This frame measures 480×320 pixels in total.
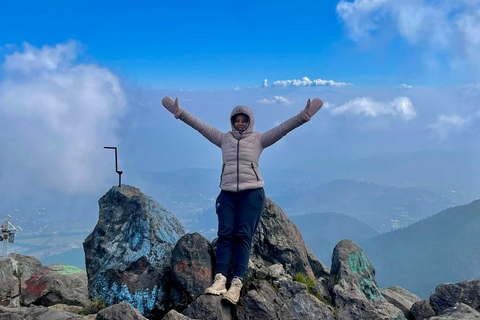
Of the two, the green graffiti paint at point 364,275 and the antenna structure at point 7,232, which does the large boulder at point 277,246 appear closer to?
the green graffiti paint at point 364,275

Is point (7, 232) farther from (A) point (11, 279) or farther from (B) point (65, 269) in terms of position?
(A) point (11, 279)

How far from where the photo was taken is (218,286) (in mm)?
10094

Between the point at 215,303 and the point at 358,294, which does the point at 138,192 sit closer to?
the point at 215,303

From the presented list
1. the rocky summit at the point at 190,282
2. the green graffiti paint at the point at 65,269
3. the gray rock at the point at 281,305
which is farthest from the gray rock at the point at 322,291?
the green graffiti paint at the point at 65,269

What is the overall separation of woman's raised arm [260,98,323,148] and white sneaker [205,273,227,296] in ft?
12.7

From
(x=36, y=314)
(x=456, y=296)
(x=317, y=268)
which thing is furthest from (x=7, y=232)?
(x=456, y=296)

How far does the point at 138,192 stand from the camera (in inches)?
545

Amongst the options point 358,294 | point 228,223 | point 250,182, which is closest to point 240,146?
point 250,182

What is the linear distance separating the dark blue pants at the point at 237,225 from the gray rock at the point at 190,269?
0.51 metres

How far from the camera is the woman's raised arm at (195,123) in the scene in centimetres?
1177

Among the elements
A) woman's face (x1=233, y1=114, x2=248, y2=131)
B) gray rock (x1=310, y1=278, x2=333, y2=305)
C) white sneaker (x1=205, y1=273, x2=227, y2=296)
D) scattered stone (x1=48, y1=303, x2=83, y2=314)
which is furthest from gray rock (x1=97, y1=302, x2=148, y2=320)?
woman's face (x1=233, y1=114, x2=248, y2=131)

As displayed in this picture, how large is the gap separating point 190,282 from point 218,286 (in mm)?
987

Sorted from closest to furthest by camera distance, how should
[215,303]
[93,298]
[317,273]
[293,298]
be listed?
1. [215,303]
2. [293,298]
3. [93,298]
4. [317,273]

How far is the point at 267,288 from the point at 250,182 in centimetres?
286
